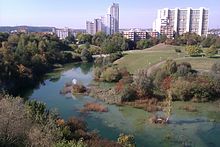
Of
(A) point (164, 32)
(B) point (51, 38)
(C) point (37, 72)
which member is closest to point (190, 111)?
(C) point (37, 72)

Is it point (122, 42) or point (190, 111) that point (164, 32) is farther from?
point (190, 111)

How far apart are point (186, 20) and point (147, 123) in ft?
247

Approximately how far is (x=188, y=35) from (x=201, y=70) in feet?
102

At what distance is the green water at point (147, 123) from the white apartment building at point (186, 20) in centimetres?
6458

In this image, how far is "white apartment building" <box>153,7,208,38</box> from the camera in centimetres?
8950

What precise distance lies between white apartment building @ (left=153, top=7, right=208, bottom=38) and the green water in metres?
64.6

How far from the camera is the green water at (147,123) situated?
17.0 meters

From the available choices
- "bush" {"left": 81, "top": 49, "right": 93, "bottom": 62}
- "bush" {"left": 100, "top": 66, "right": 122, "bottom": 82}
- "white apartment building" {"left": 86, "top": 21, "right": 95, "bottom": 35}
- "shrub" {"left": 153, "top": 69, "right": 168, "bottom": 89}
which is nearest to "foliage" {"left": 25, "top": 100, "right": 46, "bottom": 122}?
"shrub" {"left": 153, "top": 69, "right": 168, "bottom": 89}

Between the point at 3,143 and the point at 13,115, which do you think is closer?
the point at 3,143

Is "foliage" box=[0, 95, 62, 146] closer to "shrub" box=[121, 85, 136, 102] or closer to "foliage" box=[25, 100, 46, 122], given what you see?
"foliage" box=[25, 100, 46, 122]

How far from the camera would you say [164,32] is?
85.4 m

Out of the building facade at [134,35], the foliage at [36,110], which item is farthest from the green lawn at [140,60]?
the building facade at [134,35]

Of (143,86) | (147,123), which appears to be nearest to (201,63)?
(143,86)

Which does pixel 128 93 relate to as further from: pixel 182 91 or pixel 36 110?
pixel 36 110
